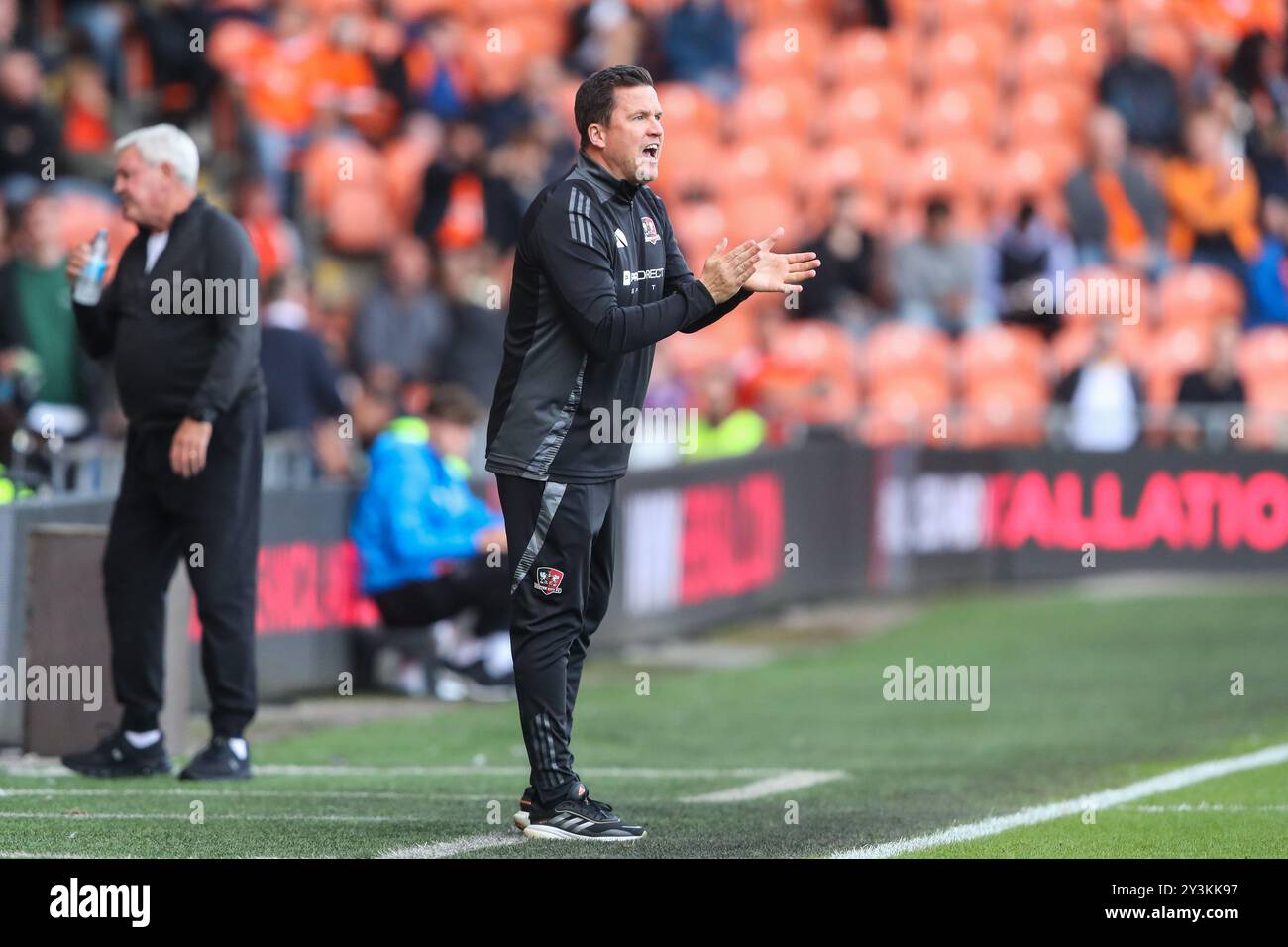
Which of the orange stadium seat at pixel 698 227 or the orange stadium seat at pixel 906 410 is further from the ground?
the orange stadium seat at pixel 698 227

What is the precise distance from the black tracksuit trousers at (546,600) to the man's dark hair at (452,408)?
5.69 metres

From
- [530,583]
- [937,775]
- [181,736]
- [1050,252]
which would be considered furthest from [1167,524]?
[530,583]

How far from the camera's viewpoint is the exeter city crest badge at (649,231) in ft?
23.4

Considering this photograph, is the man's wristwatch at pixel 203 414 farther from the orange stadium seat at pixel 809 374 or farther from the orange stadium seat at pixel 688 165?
the orange stadium seat at pixel 688 165

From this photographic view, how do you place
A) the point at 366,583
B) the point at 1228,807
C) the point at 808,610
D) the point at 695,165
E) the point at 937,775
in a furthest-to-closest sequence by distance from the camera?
the point at 695,165 → the point at 808,610 → the point at 366,583 → the point at 937,775 → the point at 1228,807

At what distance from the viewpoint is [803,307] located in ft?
61.9

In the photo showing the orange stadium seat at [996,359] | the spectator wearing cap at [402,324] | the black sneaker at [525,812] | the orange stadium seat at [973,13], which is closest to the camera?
the black sneaker at [525,812]

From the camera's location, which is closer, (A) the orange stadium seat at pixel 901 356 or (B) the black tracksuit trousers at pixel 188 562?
(B) the black tracksuit trousers at pixel 188 562

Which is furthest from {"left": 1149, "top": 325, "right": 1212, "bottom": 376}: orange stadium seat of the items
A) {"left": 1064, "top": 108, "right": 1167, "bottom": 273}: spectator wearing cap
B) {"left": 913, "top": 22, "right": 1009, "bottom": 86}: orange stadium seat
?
{"left": 913, "top": 22, "right": 1009, "bottom": 86}: orange stadium seat

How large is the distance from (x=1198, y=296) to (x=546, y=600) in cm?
1373

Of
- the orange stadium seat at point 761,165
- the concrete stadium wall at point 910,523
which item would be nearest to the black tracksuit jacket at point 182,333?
the concrete stadium wall at point 910,523

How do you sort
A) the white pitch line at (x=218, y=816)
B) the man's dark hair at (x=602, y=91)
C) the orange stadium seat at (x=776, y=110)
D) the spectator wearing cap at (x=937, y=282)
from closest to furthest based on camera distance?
the man's dark hair at (x=602, y=91), the white pitch line at (x=218, y=816), the spectator wearing cap at (x=937, y=282), the orange stadium seat at (x=776, y=110)

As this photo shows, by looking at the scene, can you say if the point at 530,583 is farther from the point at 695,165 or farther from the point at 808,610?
Answer: the point at 695,165

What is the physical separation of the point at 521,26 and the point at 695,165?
250 cm
